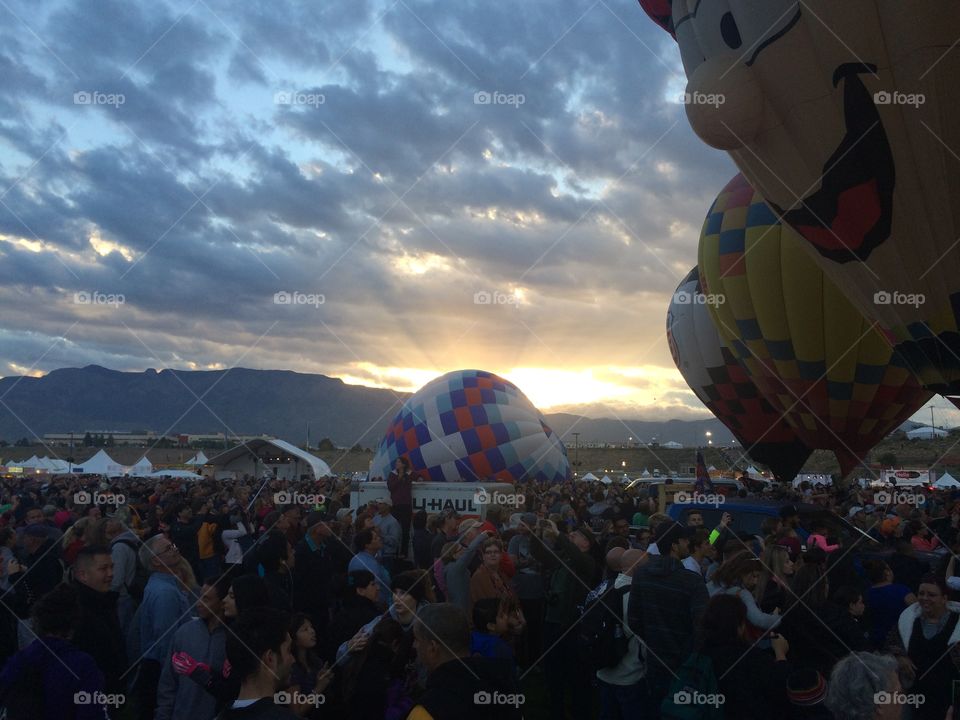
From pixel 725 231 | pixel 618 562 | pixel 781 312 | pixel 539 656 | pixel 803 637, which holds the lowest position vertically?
pixel 539 656

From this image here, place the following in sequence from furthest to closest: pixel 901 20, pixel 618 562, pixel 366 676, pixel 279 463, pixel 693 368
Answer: pixel 279 463 → pixel 693 368 → pixel 901 20 → pixel 618 562 → pixel 366 676

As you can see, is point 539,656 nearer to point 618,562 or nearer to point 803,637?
point 618,562

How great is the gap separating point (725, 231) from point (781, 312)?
2.14 m

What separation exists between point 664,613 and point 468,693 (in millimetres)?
1748

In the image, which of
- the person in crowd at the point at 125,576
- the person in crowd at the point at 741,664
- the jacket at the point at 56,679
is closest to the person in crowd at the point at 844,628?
the person in crowd at the point at 741,664

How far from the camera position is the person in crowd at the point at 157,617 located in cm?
429

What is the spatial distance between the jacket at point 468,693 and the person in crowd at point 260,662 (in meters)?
0.47

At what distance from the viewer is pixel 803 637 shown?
3705mm

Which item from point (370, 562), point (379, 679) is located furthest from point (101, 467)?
point (379, 679)

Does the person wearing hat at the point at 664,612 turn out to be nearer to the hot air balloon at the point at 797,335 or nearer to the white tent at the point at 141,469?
the hot air balloon at the point at 797,335

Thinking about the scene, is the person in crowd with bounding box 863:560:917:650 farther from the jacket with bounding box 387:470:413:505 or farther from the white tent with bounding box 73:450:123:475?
the white tent with bounding box 73:450:123:475

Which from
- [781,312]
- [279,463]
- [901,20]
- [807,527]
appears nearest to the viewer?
[901,20]

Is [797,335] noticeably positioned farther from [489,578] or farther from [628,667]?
[628,667]

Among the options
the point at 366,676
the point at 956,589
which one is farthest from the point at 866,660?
the point at 956,589
